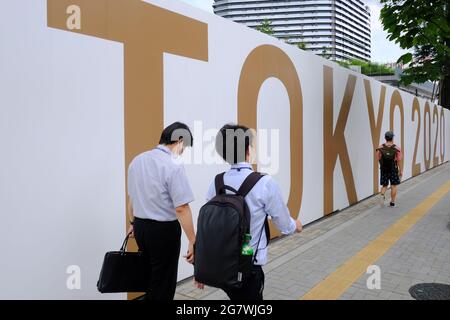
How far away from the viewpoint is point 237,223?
2611 mm

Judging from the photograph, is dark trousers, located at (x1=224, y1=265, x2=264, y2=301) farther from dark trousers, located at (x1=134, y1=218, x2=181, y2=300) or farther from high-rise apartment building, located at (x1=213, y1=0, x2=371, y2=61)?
high-rise apartment building, located at (x1=213, y1=0, x2=371, y2=61)

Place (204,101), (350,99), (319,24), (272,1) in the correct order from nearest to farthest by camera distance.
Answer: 1. (204,101)
2. (350,99)
3. (319,24)
4. (272,1)

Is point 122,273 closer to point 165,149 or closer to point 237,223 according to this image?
point 165,149

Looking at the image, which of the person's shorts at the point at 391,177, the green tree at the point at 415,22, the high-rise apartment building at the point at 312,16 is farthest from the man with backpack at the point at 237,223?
the high-rise apartment building at the point at 312,16

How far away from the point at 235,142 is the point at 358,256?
155 inches

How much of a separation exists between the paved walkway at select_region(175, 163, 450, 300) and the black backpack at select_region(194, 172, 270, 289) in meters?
2.01

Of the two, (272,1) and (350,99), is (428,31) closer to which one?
(350,99)

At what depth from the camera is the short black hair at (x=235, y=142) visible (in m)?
2.91

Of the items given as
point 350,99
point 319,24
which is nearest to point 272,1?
point 319,24

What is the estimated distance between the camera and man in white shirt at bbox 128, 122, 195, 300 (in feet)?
10.7

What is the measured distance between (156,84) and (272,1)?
84930 mm

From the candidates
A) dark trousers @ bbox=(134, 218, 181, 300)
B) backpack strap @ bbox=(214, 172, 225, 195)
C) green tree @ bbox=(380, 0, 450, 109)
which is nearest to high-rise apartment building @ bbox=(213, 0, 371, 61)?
green tree @ bbox=(380, 0, 450, 109)

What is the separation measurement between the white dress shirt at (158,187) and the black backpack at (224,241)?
0.53 meters
